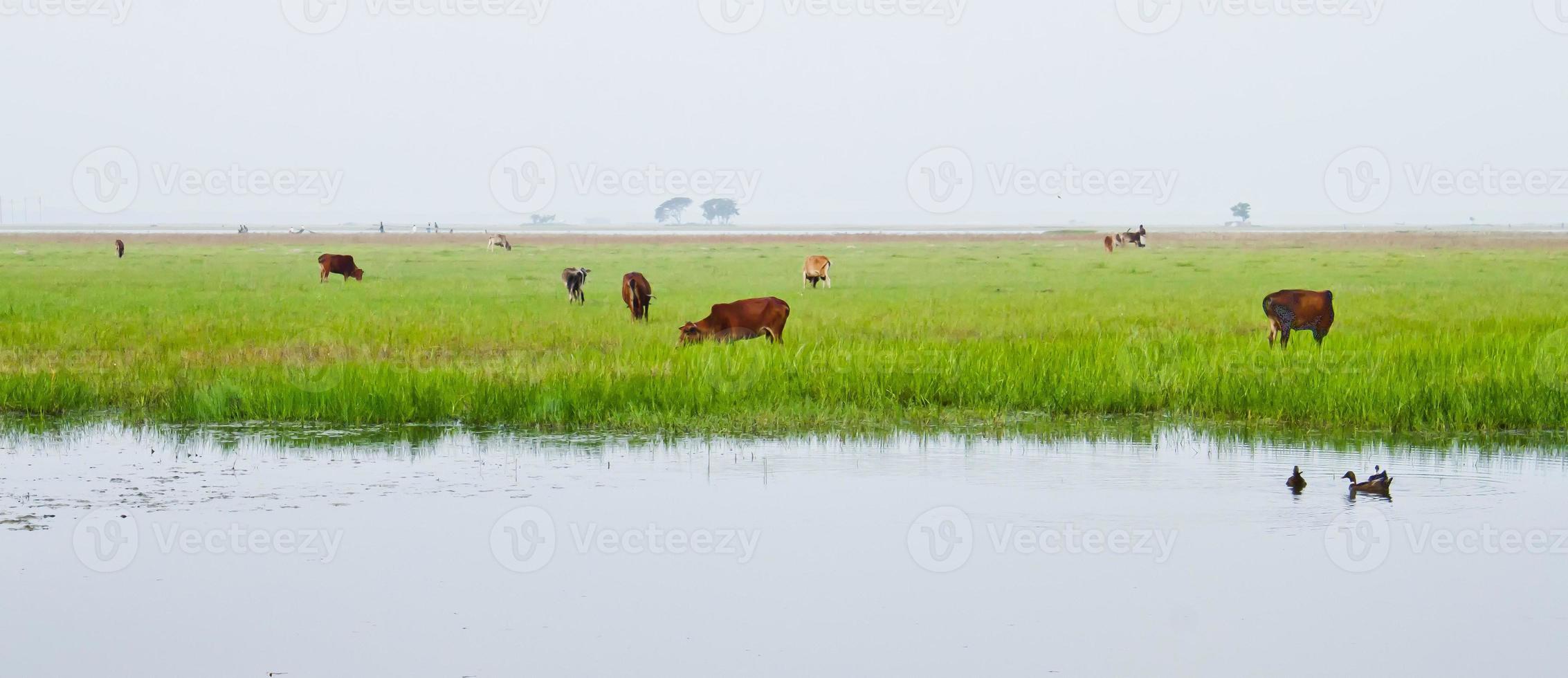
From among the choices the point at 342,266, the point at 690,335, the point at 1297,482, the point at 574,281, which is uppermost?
the point at 342,266

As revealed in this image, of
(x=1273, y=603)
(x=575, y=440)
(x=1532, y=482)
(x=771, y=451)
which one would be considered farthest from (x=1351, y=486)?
(x=575, y=440)

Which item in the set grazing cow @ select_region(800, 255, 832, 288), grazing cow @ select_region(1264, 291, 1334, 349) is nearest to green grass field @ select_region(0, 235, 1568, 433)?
grazing cow @ select_region(1264, 291, 1334, 349)

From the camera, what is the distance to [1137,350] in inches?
695

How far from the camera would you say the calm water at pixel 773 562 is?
22.0 ft
